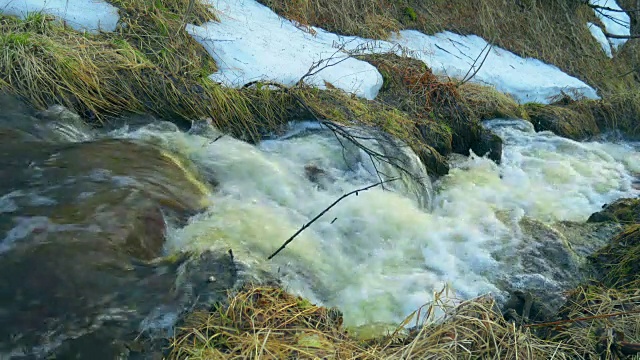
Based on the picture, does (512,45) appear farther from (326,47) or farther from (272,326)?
(272,326)

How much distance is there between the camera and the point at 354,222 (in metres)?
4.18

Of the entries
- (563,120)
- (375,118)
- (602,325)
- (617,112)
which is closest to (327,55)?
(375,118)

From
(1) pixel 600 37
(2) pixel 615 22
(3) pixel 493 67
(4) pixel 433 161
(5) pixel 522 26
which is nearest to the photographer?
(4) pixel 433 161

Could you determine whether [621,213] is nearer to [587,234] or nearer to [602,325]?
[587,234]

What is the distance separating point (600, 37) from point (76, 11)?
436 inches

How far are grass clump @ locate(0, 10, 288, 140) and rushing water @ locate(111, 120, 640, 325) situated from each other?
28 cm

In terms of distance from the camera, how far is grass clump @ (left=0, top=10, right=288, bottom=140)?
4105mm

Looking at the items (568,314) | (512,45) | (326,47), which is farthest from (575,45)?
(568,314)

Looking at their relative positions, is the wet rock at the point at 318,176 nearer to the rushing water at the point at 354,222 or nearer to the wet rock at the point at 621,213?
the rushing water at the point at 354,222

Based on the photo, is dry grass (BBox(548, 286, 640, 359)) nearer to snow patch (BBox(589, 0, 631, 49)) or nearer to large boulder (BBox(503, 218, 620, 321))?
large boulder (BBox(503, 218, 620, 321))

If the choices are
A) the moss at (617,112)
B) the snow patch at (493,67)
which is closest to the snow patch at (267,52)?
the snow patch at (493,67)

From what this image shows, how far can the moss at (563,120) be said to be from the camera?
7.80m

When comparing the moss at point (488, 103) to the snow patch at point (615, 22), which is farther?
the snow patch at point (615, 22)

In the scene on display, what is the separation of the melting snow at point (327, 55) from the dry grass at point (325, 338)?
290cm
